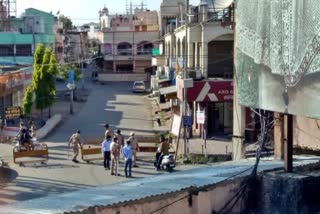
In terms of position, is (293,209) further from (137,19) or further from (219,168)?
(137,19)

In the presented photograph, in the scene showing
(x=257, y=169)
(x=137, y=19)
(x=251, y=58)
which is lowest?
(x=257, y=169)

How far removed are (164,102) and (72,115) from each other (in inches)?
302

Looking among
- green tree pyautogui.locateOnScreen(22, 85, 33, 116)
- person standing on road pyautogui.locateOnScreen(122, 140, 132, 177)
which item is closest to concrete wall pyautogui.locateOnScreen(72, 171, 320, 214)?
person standing on road pyautogui.locateOnScreen(122, 140, 132, 177)

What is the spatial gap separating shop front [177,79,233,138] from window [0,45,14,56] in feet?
109

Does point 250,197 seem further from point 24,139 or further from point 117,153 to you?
point 24,139

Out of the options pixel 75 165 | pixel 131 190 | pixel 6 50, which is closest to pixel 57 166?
pixel 75 165

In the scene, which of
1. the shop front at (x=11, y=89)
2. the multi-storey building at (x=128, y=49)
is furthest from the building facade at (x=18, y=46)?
the shop front at (x=11, y=89)

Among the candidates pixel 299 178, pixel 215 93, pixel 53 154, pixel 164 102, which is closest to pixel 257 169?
pixel 299 178

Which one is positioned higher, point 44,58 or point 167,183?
point 44,58

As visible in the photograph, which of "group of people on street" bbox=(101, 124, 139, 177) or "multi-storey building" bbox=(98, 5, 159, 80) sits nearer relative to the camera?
"group of people on street" bbox=(101, 124, 139, 177)

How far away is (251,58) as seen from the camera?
1194cm

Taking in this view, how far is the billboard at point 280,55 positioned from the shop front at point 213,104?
13.0 m

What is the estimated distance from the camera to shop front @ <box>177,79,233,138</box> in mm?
26547

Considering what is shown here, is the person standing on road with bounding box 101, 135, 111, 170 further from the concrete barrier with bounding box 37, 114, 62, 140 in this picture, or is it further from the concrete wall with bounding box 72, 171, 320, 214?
the concrete wall with bounding box 72, 171, 320, 214
